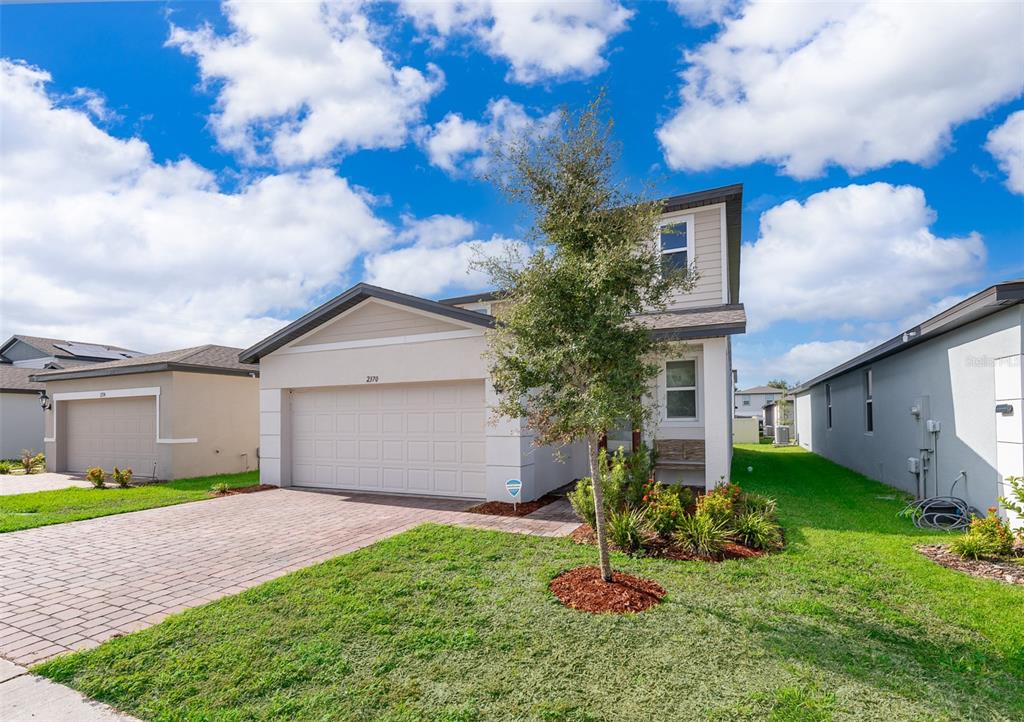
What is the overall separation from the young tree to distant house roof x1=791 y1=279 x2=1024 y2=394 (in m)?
4.53

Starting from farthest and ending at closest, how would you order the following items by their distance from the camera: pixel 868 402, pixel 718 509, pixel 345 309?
pixel 868 402 < pixel 345 309 < pixel 718 509

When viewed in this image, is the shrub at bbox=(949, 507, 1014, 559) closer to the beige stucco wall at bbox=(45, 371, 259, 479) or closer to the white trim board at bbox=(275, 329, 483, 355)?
the white trim board at bbox=(275, 329, 483, 355)

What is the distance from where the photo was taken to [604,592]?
16.8 feet

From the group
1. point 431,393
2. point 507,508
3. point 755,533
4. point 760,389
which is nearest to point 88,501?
point 431,393

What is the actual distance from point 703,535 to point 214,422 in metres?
14.1

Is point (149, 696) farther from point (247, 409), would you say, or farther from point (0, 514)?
point (247, 409)

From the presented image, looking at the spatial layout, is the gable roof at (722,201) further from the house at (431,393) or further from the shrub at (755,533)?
the shrub at (755,533)

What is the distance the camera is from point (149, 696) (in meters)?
3.50

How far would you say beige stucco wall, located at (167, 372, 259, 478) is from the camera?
47.3 feet

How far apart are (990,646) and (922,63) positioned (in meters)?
7.34

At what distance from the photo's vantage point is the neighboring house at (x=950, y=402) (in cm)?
724

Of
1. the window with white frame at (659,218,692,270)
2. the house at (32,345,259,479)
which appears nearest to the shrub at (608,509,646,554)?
the window with white frame at (659,218,692,270)

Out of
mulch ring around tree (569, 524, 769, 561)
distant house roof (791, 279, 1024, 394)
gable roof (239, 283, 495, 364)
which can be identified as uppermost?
gable roof (239, 283, 495, 364)

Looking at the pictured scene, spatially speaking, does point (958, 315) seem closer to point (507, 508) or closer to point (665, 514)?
point (665, 514)
